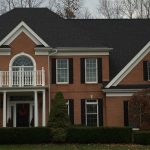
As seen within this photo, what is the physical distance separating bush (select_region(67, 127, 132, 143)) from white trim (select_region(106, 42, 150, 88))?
271 inches

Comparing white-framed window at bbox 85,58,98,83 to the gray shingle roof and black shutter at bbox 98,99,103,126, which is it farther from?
black shutter at bbox 98,99,103,126

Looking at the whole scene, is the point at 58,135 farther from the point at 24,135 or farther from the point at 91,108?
the point at 91,108

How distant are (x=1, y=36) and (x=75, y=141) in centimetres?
1126

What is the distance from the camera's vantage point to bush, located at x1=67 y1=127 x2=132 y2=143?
26891 mm

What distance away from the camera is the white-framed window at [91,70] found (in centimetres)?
3447

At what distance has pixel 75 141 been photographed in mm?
26969

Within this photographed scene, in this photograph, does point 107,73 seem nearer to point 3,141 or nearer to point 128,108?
point 128,108

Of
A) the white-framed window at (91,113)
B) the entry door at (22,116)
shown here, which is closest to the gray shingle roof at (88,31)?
the white-framed window at (91,113)

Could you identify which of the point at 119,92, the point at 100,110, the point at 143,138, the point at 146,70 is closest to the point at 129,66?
the point at 146,70

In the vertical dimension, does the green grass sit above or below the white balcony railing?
below

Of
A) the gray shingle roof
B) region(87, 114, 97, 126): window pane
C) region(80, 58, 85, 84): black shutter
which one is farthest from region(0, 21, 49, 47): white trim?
region(87, 114, 97, 126): window pane

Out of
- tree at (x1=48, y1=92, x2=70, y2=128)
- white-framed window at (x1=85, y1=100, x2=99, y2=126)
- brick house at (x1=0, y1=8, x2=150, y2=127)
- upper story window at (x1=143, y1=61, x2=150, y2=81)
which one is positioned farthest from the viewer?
upper story window at (x1=143, y1=61, x2=150, y2=81)

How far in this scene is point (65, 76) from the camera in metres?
34.4

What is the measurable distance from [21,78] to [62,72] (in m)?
3.25
